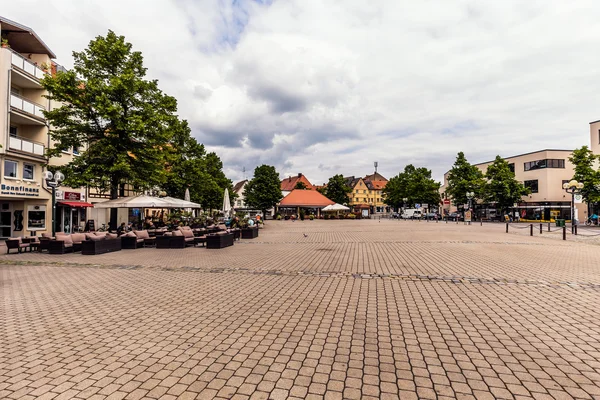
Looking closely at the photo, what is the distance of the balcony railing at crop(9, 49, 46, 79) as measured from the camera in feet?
72.6

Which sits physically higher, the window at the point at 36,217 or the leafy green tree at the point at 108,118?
the leafy green tree at the point at 108,118

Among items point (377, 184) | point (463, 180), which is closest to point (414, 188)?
point (463, 180)

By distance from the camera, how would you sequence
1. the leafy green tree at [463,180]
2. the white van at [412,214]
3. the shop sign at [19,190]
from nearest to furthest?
the shop sign at [19,190], the leafy green tree at [463,180], the white van at [412,214]

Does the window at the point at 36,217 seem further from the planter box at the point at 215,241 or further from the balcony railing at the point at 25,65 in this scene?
the planter box at the point at 215,241

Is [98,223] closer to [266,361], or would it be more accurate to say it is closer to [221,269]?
[221,269]

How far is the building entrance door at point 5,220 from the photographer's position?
23641 millimetres

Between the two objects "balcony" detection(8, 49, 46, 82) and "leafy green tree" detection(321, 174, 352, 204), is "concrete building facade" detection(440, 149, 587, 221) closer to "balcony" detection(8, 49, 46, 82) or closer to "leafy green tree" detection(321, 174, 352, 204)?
"leafy green tree" detection(321, 174, 352, 204)

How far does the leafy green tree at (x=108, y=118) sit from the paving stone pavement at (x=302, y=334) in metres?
11.5

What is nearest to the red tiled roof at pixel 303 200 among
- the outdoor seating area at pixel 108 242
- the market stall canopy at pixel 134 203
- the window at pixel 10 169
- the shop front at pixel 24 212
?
the shop front at pixel 24 212

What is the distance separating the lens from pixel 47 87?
18.8m

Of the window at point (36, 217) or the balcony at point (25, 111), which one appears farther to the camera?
the window at point (36, 217)

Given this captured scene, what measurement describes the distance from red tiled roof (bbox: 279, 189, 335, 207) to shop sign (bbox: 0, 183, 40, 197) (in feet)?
147

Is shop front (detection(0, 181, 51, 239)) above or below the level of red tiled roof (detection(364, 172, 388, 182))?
below

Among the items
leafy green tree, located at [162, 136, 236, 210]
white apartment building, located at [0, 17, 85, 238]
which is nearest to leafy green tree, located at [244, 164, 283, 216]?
leafy green tree, located at [162, 136, 236, 210]
